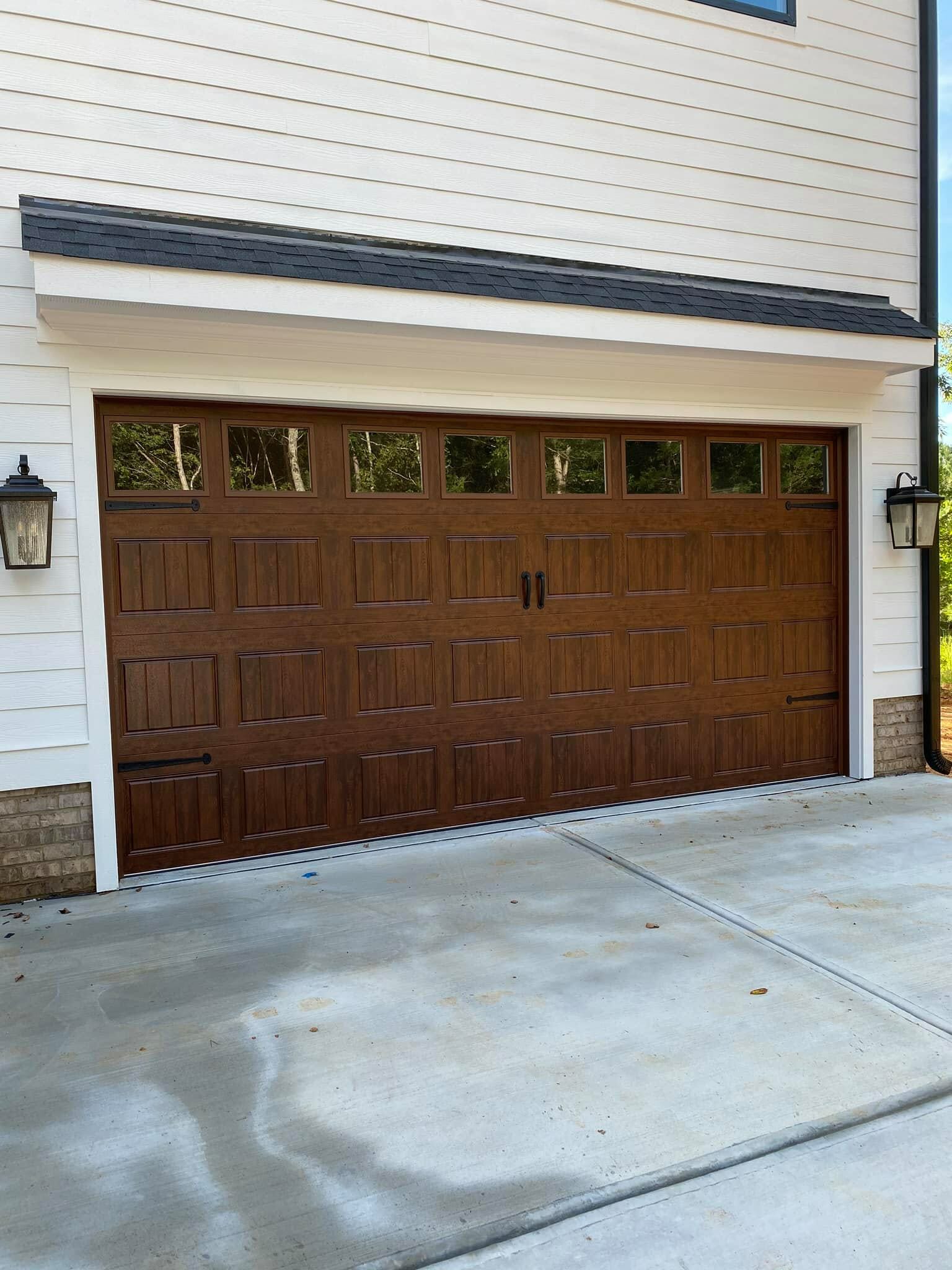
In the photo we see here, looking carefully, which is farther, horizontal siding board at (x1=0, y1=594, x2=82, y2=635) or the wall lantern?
horizontal siding board at (x1=0, y1=594, x2=82, y2=635)

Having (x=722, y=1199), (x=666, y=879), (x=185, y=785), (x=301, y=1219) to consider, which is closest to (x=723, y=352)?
(x=666, y=879)

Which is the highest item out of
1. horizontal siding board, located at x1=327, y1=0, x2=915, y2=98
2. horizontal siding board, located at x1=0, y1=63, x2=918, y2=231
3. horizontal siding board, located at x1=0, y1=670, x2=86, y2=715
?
horizontal siding board, located at x1=327, y1=0, x2=915, y2=98

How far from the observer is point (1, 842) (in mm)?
3967

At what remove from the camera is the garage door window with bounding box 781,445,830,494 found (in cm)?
572

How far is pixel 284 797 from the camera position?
181 inches

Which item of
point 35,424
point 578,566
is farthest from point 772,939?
point 35,424

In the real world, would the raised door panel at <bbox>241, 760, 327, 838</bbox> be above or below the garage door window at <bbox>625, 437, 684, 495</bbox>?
below

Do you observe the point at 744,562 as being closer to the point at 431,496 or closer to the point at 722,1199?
the point at 431,496

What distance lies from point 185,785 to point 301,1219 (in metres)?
2.62

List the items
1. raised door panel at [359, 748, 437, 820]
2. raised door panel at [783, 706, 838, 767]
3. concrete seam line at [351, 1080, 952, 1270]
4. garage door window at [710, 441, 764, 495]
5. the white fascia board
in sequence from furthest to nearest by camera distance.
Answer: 1. raised door panel at [783, 706, 838, 767]
2. garage door window at [710, 441, 764, 495]
3. raised door panel at [359, 748, 437, 820]
4. the white fascia board
5. concrete seam line at [351, 1080, 952, 1270]

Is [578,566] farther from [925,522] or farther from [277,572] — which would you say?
[925,522]

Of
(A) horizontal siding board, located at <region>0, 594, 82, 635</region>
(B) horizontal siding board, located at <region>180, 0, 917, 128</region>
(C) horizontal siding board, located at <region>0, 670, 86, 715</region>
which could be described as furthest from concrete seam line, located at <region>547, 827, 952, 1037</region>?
(B) horizontal siding board, located at <region>180, 0, 917, 128</region>

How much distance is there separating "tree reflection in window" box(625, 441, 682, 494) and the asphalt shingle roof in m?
0.84

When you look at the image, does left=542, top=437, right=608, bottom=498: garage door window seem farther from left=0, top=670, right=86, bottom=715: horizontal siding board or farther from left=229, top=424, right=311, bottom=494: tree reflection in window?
left=0, top=670, right=86, bottom=715: horizontal siding board
